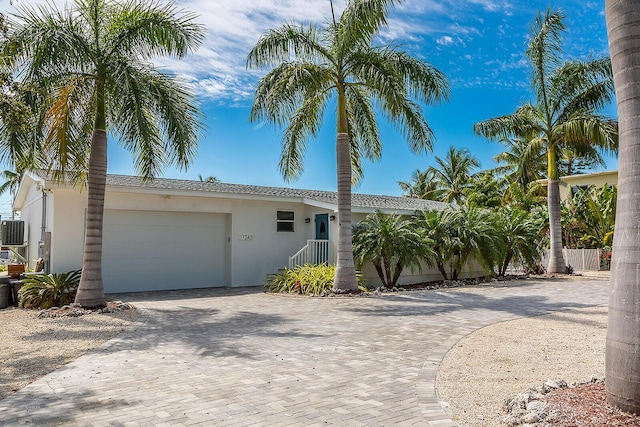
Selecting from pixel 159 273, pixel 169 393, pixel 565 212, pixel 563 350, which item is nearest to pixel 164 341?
pixel 169 393

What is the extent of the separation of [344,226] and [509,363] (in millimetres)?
→ 7820

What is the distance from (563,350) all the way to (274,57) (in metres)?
10.1

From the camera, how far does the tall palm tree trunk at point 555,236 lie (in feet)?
63.7

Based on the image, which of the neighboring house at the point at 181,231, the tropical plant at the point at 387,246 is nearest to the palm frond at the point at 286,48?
the neighboring house at the point at 181,231

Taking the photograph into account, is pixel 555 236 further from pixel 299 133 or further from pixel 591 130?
pixel 299 133

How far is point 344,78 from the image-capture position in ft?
44.2

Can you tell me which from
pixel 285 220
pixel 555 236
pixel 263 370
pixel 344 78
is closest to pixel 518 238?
pixel 555 236

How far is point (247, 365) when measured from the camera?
19.3 ft

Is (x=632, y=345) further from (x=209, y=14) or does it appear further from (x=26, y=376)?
(x=209, y=14)

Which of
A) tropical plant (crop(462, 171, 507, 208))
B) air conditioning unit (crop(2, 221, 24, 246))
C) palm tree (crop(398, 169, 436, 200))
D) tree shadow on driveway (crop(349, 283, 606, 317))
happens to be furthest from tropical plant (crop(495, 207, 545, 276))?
palm tree (crop(398, 169, 436, 200))

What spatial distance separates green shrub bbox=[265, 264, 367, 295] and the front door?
2.24 metres

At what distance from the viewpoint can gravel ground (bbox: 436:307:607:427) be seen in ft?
14.7

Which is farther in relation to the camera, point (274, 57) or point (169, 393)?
point (274, 57)

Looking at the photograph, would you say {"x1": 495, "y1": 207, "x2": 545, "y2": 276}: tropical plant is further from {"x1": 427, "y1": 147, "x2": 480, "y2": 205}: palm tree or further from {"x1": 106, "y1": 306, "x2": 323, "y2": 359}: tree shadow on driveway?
{"x1": 427, "y1": 147, "x2": 480, "y2": 205}: palm tree
